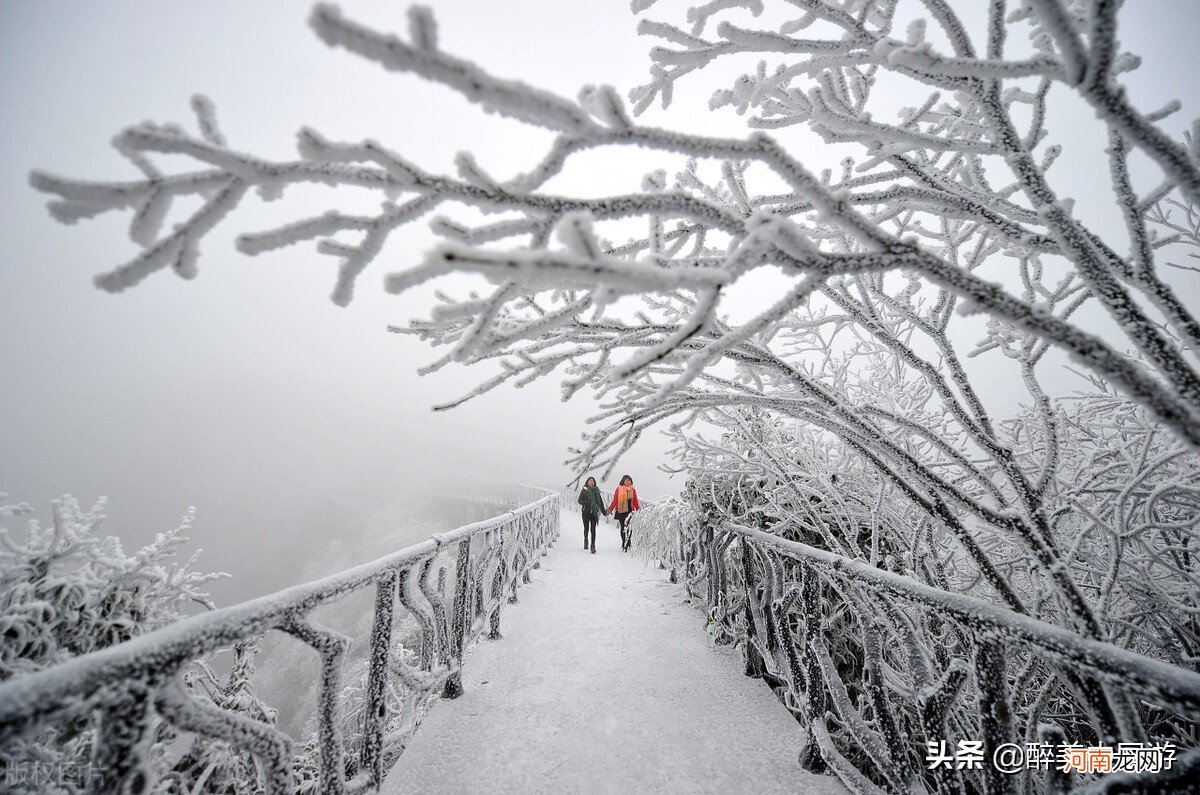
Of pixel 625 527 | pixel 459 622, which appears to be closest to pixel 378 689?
pixel 459 622

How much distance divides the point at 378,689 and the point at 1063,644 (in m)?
2.57

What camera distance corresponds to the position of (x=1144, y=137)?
2.74 ft

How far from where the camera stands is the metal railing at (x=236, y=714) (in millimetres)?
867

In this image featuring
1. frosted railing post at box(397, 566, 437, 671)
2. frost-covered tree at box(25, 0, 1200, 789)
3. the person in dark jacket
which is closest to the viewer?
frost-covered tree at box(25, 0, 1200, 789)

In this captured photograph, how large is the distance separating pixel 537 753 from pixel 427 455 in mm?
86244

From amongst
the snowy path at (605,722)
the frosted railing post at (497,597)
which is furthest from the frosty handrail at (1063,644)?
the frosted railing post at (497,597)

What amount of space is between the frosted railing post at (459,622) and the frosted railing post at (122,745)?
2253 mm

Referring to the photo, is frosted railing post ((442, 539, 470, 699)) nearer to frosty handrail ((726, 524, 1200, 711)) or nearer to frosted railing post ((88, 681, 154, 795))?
frosted railing post ((88, 681, 154, 795))

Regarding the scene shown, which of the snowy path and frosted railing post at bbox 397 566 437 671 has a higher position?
frosted railing post at bbox 397 566 437 671

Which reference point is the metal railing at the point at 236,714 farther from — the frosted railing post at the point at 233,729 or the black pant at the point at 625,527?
the black pant at the point at 625,527

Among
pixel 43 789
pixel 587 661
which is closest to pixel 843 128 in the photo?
pixel 43 789

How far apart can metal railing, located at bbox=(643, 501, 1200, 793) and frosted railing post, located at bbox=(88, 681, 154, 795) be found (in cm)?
220

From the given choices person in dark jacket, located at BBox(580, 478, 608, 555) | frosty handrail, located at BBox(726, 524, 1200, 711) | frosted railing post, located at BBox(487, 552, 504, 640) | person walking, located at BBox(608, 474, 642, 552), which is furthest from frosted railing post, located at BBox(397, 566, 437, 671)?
person walking, located at BBox(608, 474, 642, 552)

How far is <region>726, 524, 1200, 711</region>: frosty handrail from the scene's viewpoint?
3.18ft
